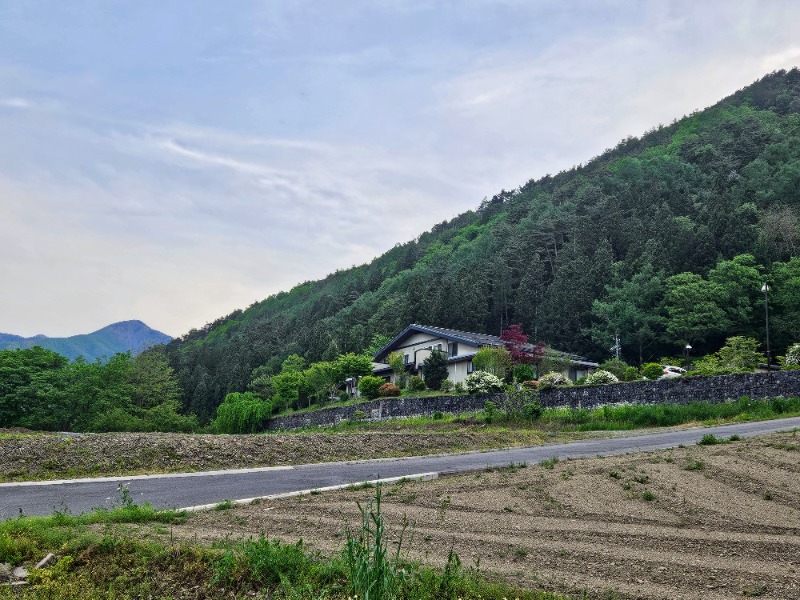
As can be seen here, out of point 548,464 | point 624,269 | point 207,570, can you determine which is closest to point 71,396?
point 548,464

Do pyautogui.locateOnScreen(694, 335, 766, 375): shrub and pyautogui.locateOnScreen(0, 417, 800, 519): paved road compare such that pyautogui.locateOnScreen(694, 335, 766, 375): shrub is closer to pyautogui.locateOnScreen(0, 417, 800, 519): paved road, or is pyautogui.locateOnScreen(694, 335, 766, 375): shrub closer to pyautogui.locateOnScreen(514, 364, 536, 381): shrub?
pyautogui.locateOnScreen(514, 364, 536, 381): shrub

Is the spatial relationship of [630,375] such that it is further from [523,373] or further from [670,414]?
[670,414]

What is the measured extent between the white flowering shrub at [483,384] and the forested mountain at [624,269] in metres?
19.9

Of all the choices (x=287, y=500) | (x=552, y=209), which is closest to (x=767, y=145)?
(x=552, y=209)

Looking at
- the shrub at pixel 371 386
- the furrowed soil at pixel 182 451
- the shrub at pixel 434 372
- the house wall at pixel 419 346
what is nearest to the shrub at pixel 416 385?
the shrub at pixel 434 372

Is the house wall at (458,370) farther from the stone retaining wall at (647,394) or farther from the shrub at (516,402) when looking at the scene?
the shrub at (516,402)

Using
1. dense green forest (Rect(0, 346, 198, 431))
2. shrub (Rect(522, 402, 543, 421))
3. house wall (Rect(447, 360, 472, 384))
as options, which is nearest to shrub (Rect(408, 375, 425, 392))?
house wall (Rect(447, 360, 472, 384))

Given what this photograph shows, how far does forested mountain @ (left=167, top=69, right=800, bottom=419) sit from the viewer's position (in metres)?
47.7

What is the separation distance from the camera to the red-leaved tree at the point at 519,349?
42.0 meters

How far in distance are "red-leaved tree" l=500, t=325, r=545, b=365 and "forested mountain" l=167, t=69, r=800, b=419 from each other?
1059 centimetres

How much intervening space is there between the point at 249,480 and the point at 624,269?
50.1 metres

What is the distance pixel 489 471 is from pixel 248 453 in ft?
19.0

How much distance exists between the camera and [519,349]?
42.7 metres

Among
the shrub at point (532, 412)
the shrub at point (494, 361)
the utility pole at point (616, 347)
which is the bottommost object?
the shrub at point (532, 412)
